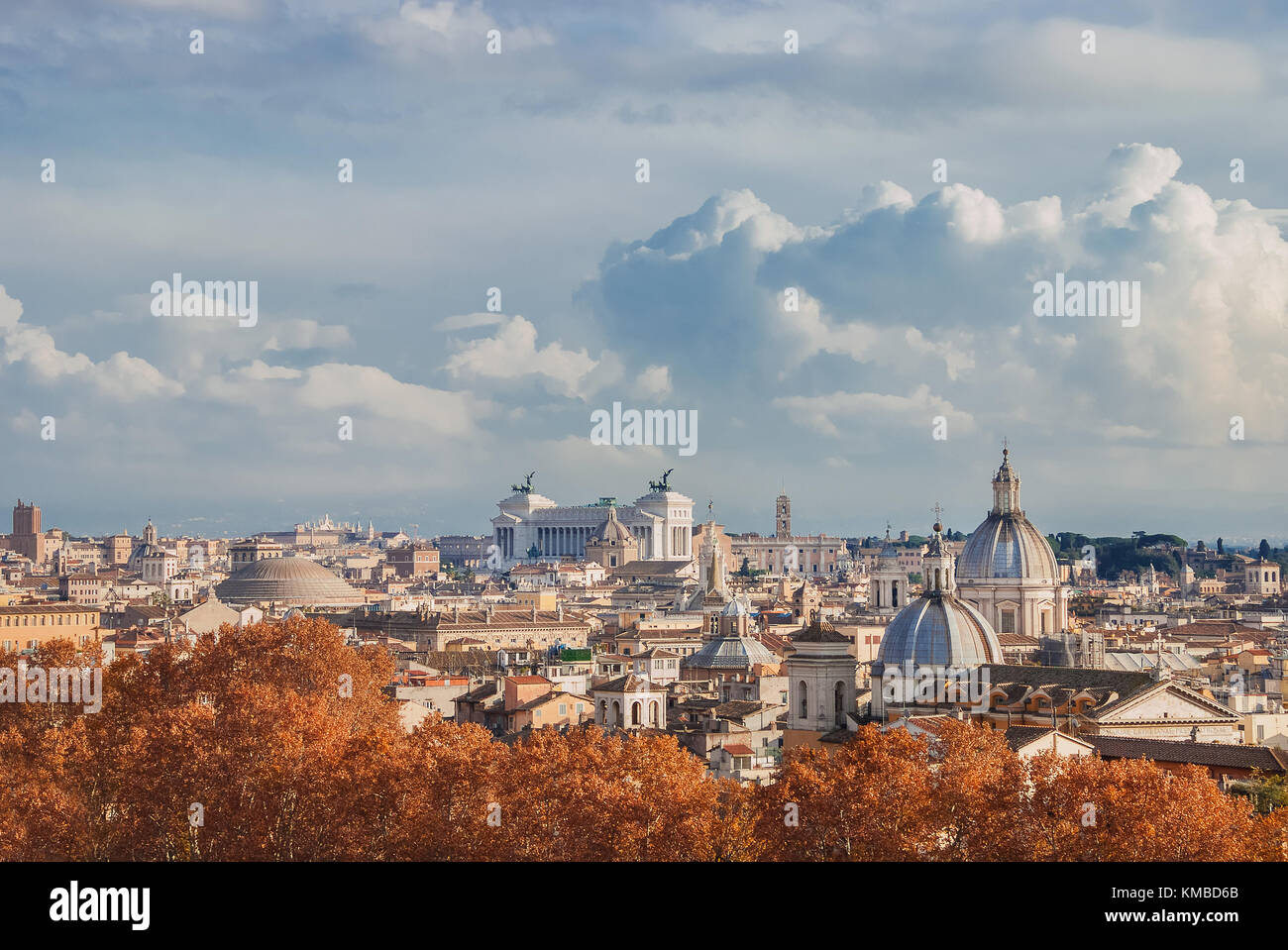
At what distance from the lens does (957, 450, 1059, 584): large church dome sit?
56.5 m

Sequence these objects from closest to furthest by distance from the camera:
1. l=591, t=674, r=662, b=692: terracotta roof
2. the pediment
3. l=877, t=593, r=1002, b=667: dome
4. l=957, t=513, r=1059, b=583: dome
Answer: the pediment, l=877, t=593, r=1002, b=667: dome, l=591, t=674, r=662, b=692: terracotta roof, l=957, t=513, r=1059, b=583: dome

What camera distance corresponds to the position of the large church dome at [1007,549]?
5653 cm

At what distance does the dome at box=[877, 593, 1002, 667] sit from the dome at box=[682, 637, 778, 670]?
10842 millimetres

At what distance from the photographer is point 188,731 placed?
2234 centimetres

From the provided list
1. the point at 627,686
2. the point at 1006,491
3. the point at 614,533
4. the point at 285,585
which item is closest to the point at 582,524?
the point at 614,533

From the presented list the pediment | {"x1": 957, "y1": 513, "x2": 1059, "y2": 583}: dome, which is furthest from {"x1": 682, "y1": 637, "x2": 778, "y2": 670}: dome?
the pediment

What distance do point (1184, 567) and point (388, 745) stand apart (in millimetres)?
108152

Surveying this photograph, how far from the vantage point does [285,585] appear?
9050 cm

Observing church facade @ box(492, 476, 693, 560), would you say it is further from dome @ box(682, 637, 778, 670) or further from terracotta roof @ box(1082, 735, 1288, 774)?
terracotta roof @ box(1082, 735, 1288, 774)

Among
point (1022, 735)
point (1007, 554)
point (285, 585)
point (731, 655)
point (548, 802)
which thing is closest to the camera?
point (548, 802)

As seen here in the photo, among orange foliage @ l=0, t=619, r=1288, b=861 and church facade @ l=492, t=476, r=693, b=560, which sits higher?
church facade @ l=492, t=476, r=693, b=560

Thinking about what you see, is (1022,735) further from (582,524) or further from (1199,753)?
(582,524)

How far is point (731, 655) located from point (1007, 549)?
1458cm

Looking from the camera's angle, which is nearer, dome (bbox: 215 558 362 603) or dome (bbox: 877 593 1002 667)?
dome (bbox: 877 593 1002 667)
